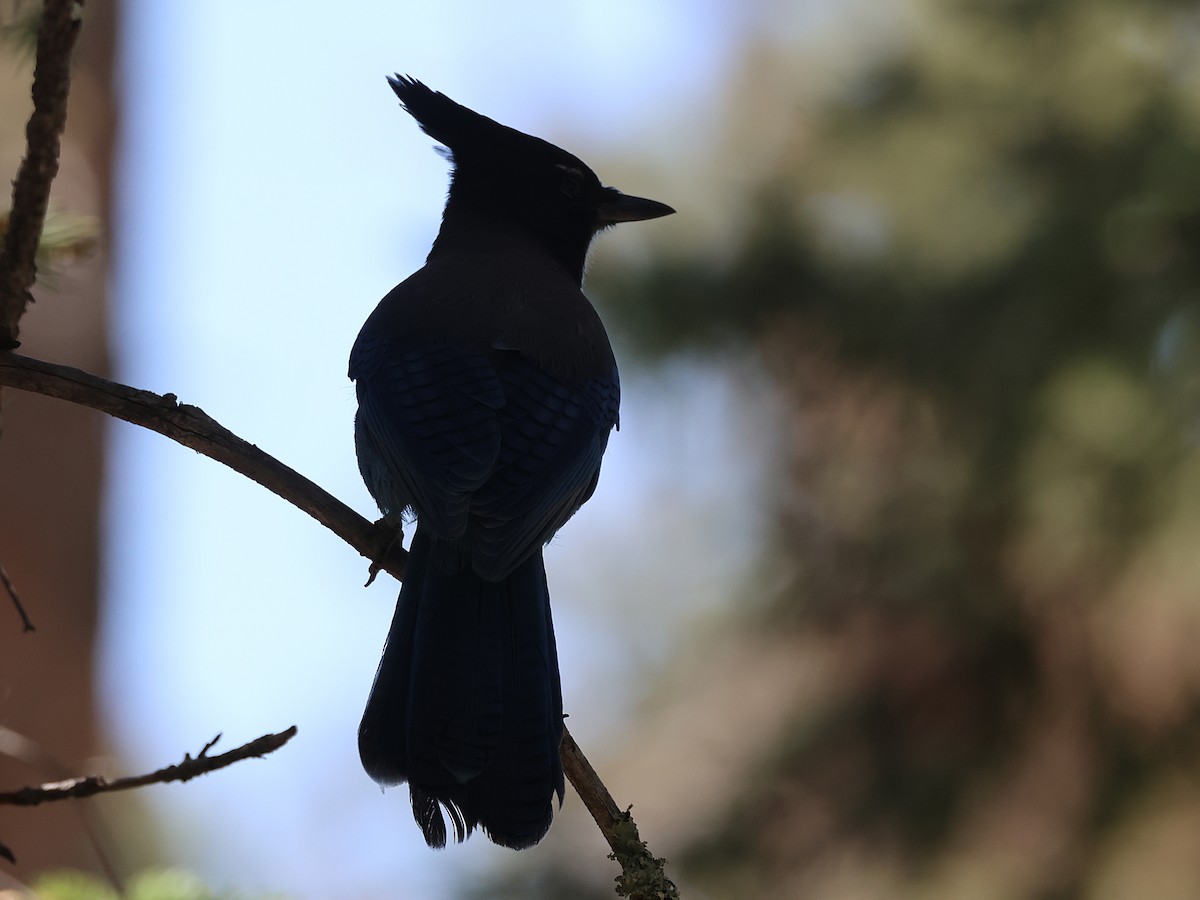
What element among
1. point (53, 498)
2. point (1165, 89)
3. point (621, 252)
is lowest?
point (1165, 89)

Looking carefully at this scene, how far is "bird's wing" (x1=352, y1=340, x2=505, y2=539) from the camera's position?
2533mm

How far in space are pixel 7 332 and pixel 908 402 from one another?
12.7 feet

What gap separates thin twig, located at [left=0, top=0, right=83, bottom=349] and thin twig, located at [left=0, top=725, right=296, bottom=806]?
689 mm

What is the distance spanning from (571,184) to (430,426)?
53.6 inches

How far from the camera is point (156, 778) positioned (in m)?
1.71

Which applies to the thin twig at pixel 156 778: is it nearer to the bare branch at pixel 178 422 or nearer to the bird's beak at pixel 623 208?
the bare branch at pixel 178 422

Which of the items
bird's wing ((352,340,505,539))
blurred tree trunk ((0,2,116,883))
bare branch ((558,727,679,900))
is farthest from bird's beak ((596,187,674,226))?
blurred tree trunk ((0,2,116,883))

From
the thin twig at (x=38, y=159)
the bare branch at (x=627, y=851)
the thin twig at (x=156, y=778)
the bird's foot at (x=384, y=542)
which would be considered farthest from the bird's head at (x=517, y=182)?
the thin twig at (x=156, y=778)

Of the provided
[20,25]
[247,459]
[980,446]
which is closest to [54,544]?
[980,446]

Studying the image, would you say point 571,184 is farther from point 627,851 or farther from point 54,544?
point 54,544

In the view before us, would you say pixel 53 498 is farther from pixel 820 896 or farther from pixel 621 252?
pixel 820 896

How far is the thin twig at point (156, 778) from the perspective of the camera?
5.41 ft

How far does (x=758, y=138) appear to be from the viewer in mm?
6402

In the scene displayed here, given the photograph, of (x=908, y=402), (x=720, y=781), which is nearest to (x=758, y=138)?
(x=908, y=402)
